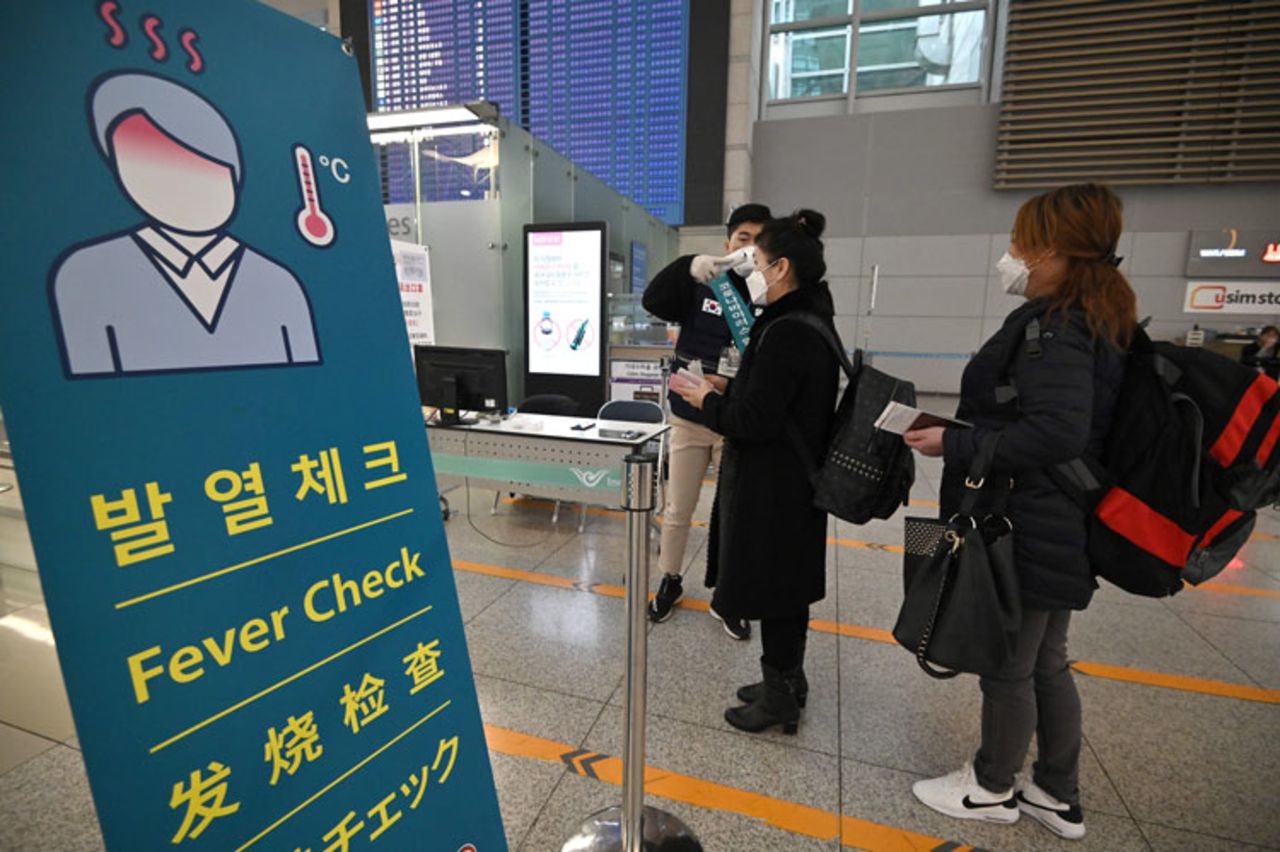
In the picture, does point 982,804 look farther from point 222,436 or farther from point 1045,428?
point 222,436

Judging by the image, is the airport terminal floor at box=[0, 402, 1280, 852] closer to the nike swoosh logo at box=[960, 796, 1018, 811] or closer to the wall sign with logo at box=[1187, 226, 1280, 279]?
the nike swoosh logo at box=[960, 796, 1018, 811]

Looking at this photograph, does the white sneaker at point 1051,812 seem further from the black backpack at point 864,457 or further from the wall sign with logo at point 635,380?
the wall sign with logo at point 635,380

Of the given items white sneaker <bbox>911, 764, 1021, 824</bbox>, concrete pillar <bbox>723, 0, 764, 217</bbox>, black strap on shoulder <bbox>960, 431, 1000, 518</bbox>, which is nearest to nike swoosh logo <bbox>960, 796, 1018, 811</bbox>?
white sneaker <bbox>911, 764, 1021, 824</bbox>

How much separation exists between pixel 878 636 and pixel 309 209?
8.33 ft

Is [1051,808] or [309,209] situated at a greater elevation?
[309,209]

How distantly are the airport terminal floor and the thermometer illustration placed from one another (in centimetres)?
145

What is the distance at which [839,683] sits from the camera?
86.1 inches

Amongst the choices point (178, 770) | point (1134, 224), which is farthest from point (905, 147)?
point (178, 770)

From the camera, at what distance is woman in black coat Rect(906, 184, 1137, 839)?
1238mm

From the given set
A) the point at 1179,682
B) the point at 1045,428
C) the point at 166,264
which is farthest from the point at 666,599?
the point at 166,264

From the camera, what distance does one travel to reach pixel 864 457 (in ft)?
5.07

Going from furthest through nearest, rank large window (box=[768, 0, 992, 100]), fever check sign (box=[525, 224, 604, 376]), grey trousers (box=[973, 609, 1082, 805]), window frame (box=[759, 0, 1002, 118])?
1. large window (box=[768, 0, 992, 100])
2. window frame (box=[759, 0, 1002, 118])
3. fever check sign (box=[525, 224, 604, 376])
4. grey trousers (box=[973, 609, 1082, 805])

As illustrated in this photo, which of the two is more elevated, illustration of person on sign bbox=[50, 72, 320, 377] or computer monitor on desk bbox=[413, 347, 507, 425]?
illustration of person on sign bbox=[50, 72, 320, 377]

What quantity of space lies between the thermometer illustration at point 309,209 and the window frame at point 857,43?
8669 millimetres
